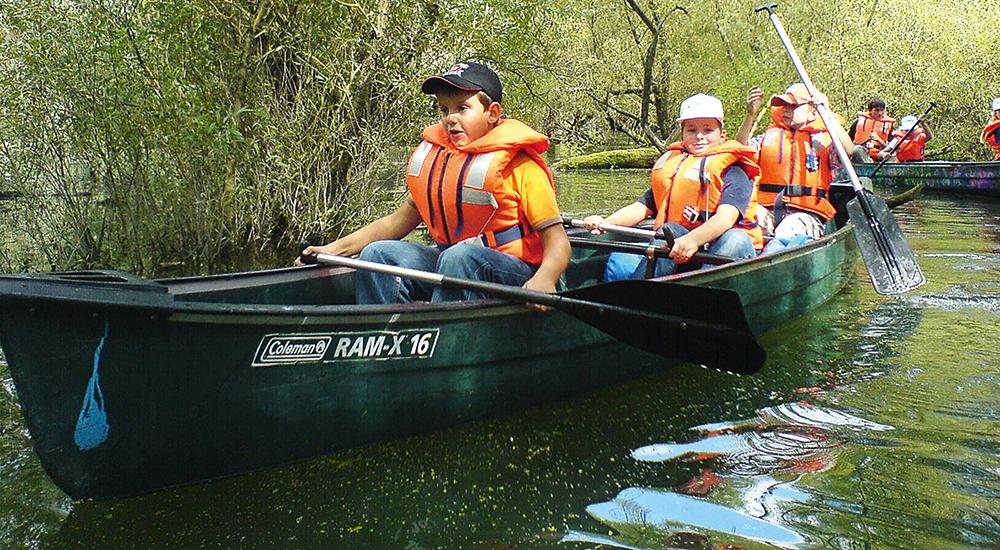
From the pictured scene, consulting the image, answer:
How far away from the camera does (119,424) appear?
2494 millimetres

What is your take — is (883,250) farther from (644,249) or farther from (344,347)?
(344,347)

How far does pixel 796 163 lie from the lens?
5973 mm

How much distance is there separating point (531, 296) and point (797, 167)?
11.8 ft

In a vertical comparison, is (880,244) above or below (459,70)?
below

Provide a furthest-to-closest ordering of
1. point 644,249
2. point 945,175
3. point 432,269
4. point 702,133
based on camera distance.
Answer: point 945,175 → point 702,133 → point 644,249 → point 432,269

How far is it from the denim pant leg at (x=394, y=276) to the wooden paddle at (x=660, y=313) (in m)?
0.23

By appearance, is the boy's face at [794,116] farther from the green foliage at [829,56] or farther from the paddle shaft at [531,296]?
the green foliage at [829,56]

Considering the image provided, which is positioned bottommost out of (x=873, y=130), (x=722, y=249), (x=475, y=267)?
(x=873, y=130)

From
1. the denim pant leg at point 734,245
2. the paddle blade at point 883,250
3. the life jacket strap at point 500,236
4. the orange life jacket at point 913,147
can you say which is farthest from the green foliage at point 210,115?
the orange life jacket at point 913,147

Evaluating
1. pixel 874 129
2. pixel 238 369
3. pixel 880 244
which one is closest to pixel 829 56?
pixel 874 129

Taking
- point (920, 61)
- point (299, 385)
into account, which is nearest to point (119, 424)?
point (299, 385)

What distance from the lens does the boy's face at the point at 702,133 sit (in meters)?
4.57

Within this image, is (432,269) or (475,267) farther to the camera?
(432,269)

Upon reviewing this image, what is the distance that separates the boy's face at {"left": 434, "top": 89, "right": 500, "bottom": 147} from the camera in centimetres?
327
